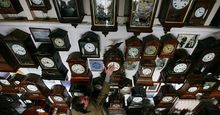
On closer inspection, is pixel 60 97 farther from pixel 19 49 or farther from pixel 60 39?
pixel 60 39

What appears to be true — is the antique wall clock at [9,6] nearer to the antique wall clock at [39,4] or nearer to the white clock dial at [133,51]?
the antique wall clock at [39,4]

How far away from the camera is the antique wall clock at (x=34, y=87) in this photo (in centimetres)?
339

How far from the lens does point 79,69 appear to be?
10.3 ft

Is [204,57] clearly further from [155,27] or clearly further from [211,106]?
[211,106]

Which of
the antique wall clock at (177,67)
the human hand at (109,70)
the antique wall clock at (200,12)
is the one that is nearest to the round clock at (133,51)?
the human hand at (109,70)

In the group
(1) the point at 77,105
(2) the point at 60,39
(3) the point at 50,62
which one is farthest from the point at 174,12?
(3) the point at 50,62

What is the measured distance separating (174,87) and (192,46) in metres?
0.94

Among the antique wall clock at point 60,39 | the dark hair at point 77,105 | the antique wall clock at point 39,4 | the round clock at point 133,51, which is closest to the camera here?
the antique wall clock at point 39,4

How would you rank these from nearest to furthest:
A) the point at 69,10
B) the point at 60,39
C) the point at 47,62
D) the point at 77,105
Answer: the point at 69,10 < the point at 77,105 < the point at 60,39 < the point at 47,62

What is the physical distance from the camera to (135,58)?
2889mm

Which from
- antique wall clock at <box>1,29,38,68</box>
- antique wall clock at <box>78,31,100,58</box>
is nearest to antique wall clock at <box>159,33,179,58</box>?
antique wall clock at <box>78,31,100,58</box>

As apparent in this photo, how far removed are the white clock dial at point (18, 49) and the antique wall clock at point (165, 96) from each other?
2234mm

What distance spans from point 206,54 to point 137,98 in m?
1.43

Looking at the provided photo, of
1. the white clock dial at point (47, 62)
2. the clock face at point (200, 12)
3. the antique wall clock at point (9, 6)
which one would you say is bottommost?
the white clock dial at point (47, 62)
